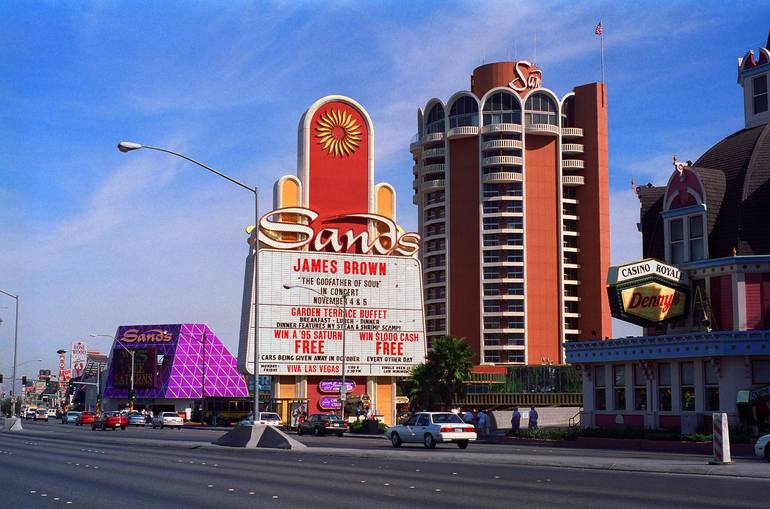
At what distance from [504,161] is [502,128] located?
436 centimetres

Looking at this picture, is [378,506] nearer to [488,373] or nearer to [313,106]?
[313,106]

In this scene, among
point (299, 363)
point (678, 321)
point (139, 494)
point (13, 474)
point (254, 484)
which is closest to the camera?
point (139, 494)

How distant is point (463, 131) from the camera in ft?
405

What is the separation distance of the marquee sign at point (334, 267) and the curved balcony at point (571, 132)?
59413 mm

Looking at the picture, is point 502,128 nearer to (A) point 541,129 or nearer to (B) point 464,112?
(A) point 541,129

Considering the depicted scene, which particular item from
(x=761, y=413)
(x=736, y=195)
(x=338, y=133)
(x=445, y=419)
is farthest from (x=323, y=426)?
(x=736, y=195)

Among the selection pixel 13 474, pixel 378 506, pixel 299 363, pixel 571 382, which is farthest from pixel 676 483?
pixel 571 382

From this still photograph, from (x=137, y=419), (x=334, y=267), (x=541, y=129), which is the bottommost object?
(x=137, y=419)

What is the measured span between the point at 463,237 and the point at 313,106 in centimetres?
5838

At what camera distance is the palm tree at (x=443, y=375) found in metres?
64.6

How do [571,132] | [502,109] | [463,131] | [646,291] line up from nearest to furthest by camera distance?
1. [646,291]
2. [463,131]
3. [502,109]
4. [571,132]

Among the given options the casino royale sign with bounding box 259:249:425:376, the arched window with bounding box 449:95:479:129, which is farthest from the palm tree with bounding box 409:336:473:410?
the arched window with bounding box 449:95:479:129

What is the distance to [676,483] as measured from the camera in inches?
860

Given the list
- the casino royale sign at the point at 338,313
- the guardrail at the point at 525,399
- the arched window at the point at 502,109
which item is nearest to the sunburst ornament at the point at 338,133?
the casino royale sign at the point at 338,313
